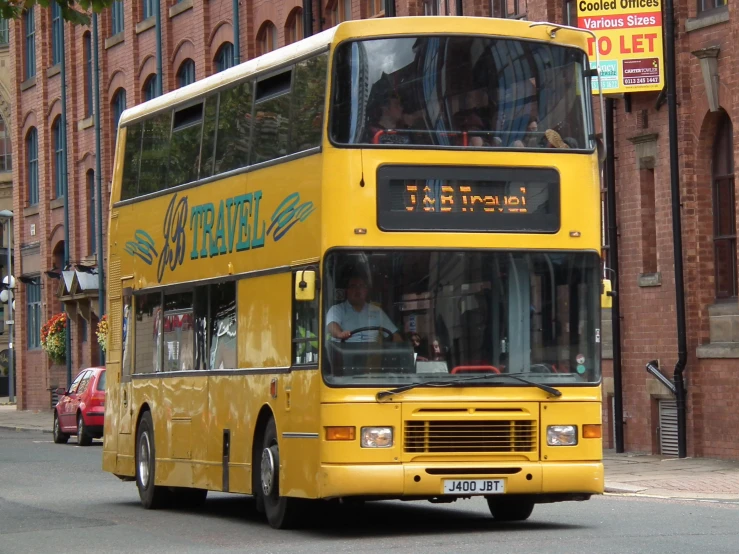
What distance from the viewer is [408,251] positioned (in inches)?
557

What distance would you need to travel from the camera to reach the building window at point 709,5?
955 inches

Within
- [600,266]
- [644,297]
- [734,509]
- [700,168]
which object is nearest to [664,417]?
[644,297]

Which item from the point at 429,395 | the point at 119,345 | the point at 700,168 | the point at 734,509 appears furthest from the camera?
the point at 700,168

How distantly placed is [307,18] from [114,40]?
15.0m

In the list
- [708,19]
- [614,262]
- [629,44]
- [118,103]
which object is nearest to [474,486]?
[708,19]

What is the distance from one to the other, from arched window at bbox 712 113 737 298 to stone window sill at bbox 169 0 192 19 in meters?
22.5

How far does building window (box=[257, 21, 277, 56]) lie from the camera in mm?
39938

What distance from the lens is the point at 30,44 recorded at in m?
58.3

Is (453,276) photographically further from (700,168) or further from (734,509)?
(700,168)

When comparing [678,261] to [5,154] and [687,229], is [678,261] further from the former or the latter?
[5,154]

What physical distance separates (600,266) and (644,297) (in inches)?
448

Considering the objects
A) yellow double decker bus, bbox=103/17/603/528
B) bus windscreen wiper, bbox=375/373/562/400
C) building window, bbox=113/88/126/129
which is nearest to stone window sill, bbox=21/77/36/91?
building window, bbox=113/88/126/129

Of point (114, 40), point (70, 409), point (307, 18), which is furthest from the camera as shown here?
point (114, 40)

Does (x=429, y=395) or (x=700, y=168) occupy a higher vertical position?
(x=700, y=168)
